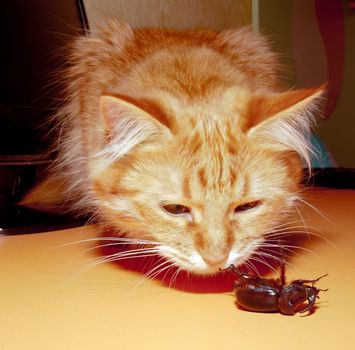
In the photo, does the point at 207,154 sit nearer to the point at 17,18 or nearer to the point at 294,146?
the point at 294,146

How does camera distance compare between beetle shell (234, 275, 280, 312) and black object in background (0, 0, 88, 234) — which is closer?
beetle shell (234, 275, 280, 312)

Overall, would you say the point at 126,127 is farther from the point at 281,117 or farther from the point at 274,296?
the point at 274,296

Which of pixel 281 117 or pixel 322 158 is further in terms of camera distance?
pixel 322 158

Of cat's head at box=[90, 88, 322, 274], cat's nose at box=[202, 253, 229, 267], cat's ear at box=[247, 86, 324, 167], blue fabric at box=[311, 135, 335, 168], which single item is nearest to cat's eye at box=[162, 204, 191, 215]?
cat's head at box=[90, 88, 322, 274]

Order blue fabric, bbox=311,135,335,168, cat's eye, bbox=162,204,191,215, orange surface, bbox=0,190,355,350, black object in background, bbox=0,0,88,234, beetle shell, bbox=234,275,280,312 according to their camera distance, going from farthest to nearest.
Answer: blue fabric, bbox=311,135,335,168
black object in background, bbox=0,0,88,234
cat's eye, bbox=162,204,191,215
beetle shell, bbox=234,275,280,312
orange surface, bbox=0,190,355,350

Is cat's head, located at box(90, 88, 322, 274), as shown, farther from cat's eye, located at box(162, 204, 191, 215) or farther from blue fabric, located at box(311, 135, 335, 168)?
blue fabric, located at box(311, 135, 335, 168)

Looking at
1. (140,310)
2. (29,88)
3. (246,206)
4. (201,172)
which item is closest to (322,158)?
(29,88)
